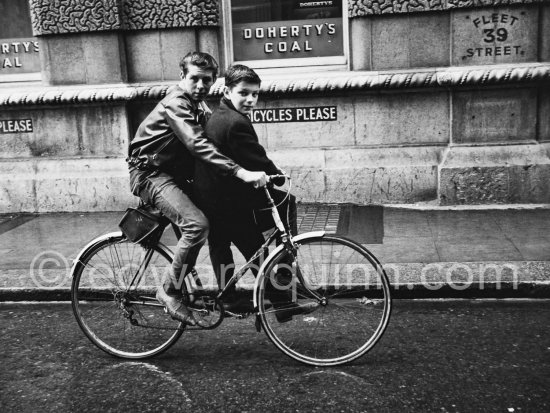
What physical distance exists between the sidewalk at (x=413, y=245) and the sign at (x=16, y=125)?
44.5 inches

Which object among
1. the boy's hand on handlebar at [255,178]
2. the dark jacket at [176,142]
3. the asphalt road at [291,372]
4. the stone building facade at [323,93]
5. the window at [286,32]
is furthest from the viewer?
the window at [286,32]

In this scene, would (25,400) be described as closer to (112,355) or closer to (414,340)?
(112,355)

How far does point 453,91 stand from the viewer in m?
8.16

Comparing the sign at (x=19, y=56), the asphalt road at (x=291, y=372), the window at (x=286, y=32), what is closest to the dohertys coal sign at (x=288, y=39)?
the window at (x=286, y=32)

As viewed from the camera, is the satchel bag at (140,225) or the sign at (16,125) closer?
the satchel bag at (140,225)

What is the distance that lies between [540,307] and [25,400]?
3.62 m

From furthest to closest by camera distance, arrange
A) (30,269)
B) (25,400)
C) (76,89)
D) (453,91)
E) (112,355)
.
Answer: (76,89) < (453,91) < (30,269) < (112,355) < (25,400)

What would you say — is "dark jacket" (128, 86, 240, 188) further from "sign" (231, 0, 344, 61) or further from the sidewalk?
"sign" (231, 0, 344, 61)

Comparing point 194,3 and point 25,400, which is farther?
point 194,3

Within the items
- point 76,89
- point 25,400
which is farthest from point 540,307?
point 76,89

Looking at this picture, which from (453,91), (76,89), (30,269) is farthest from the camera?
(76,89)

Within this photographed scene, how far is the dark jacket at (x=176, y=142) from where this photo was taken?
4.10m

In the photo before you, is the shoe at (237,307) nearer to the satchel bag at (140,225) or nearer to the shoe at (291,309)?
the shoe at (291,309)

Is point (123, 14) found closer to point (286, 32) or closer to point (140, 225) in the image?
point (286, 32)
